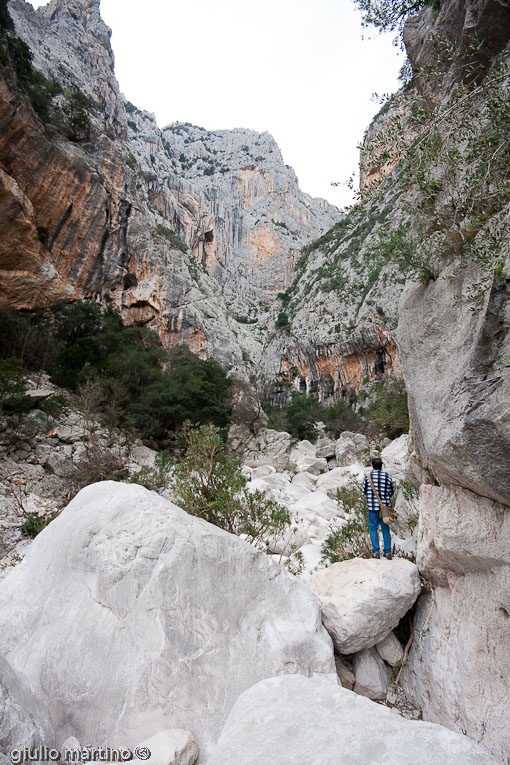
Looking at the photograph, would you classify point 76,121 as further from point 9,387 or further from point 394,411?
point 394,411

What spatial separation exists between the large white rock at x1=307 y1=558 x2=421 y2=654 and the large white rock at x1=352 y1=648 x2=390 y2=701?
17cm

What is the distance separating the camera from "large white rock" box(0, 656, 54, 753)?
1.88 metres

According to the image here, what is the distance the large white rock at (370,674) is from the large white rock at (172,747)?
1.70m

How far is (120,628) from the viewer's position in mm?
2785

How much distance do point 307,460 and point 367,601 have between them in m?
13.8

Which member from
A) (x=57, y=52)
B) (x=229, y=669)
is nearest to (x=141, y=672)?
(x=229, y=669)

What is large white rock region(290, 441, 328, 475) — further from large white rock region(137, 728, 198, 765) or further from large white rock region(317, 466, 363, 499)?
large white rock region(137, 728, 198, 765)

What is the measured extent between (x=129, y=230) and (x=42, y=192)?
24.4 ft

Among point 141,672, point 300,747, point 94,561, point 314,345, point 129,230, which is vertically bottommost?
point 141,672

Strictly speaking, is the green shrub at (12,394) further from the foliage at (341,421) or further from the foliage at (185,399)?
the foliage at (341,421)

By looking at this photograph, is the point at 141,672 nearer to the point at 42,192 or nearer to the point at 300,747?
the point at 300,747

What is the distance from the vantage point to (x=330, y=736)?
199cm

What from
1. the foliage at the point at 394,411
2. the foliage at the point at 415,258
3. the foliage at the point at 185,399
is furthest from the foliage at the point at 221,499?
the foliage at the point at 394,411

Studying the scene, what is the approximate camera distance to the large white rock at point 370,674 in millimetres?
3305
